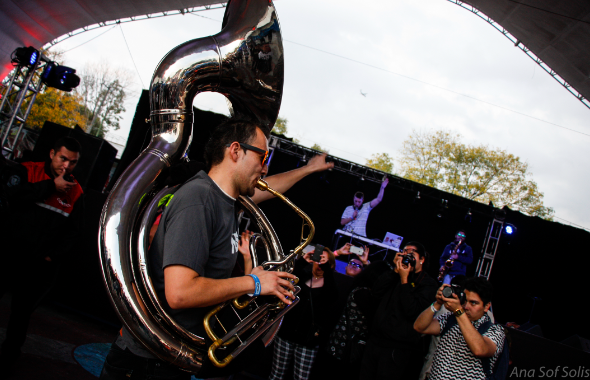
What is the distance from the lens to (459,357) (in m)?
2.64

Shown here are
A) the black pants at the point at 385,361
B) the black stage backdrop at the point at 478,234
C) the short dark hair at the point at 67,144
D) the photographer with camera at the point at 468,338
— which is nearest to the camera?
the photographer with camera at the point at 468,338

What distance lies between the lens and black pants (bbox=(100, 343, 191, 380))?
1340 millimetres

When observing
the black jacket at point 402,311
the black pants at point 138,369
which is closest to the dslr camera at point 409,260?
the black jacket at point 402,311

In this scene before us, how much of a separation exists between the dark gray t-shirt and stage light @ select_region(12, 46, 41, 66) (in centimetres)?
817

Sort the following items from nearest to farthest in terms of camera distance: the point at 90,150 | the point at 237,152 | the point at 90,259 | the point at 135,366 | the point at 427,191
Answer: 1. the point at 135,366
2. the point at 237,152
3. the point at 90,259
4. the point at 90,150
5. the point at 427,191

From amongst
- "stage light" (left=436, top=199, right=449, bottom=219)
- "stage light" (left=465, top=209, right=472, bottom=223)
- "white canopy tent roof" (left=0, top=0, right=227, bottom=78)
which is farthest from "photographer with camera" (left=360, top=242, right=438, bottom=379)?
"white canopy tent roof" (left=0, top=0, right=227, bottom=78)

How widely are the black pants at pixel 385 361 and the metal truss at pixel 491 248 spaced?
5503mm

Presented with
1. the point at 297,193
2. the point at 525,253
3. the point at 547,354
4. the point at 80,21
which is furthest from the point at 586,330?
the point at 80,21

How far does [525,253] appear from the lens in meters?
8.50

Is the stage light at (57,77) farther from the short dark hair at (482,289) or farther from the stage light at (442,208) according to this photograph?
the stage light at (442,208)

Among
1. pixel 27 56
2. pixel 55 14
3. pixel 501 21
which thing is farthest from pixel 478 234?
pixel 55 14

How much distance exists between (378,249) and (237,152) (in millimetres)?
7956

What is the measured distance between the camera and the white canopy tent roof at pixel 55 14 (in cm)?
1310

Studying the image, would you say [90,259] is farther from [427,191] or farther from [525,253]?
[525,253]
